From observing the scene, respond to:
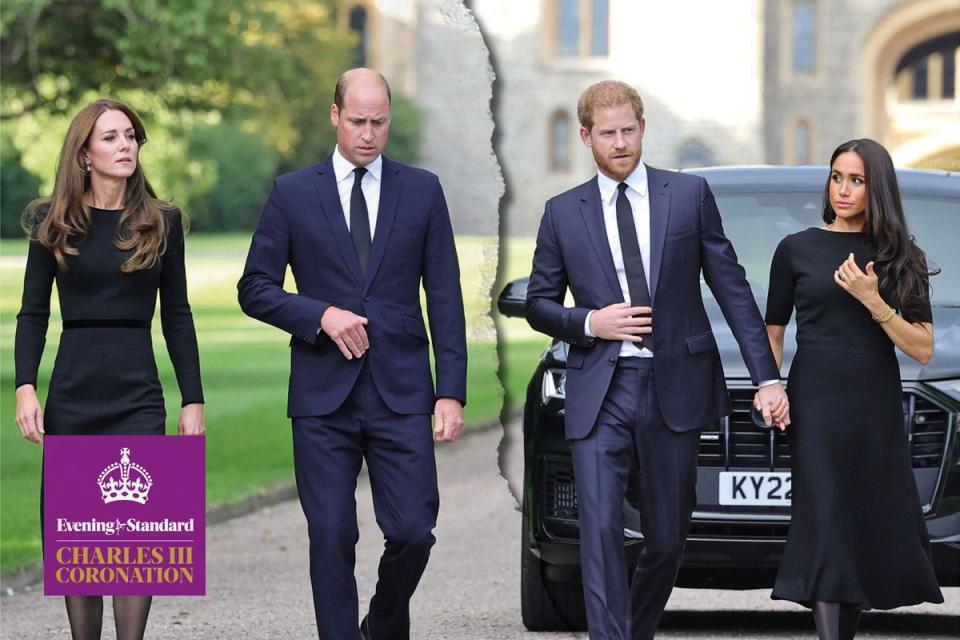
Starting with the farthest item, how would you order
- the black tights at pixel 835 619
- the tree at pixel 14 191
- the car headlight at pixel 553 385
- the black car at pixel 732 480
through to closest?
1. the tree at pixel 14 191
2. the car headlight at pixel 553 385
3. the black car at pixel 732 480
4. the black tights at pixel 835 619

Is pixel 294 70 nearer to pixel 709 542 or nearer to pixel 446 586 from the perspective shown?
pixel 446 586

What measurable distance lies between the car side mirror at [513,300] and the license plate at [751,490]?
92 centimetres

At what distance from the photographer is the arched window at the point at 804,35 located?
2918 inches

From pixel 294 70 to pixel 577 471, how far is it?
17891 millimetres

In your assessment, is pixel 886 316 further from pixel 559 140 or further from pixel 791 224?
pixel 559 140

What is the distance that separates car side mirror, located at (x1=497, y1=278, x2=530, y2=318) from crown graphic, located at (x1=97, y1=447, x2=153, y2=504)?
5.92ft

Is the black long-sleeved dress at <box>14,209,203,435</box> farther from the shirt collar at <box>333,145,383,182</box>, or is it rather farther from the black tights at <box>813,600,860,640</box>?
the black tights at <box>813,600,860,640</box>

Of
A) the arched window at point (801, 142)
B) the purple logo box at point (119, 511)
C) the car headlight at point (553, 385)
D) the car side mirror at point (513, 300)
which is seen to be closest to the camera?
the purple logo box at point (119, 511)

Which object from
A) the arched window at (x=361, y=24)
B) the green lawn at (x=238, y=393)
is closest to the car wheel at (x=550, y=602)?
the green lawn at (x=238, y=393)

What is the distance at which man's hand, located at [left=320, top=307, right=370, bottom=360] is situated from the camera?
589cm

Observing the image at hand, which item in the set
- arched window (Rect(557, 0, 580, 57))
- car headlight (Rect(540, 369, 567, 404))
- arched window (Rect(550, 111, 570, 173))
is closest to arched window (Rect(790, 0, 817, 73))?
arched window (Rect(557, 0, 580, 57))

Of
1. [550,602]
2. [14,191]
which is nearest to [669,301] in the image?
[550,602]

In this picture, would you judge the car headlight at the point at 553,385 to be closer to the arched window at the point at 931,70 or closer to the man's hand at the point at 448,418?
the man's hand at the point at 448,418

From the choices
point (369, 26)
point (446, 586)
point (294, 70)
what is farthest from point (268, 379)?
point (369, 26)
